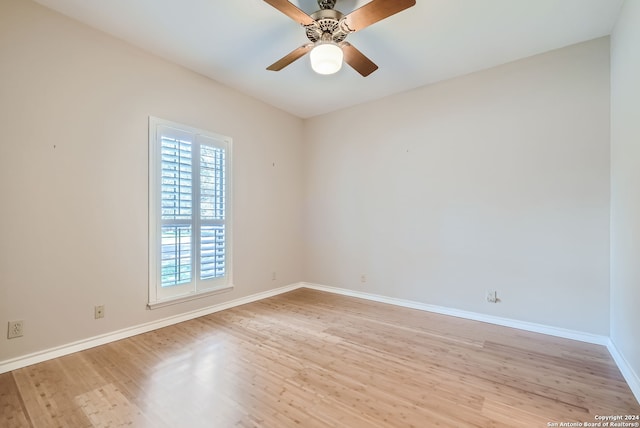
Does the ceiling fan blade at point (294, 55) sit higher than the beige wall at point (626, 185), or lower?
higher

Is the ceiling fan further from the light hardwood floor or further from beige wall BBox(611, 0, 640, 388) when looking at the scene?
the light hardwood floor

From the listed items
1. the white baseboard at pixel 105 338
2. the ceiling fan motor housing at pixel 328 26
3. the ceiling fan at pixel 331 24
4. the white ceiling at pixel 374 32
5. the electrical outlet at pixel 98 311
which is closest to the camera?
the ceiling fan at pixel 331 24

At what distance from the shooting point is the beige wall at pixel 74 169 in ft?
7.26

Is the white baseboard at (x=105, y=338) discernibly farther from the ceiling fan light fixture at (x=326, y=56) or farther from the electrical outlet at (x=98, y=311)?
the ceiling fan light fixture at (x=326, y=56)

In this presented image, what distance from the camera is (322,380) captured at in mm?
2070

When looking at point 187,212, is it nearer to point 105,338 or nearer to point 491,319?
point 105,338

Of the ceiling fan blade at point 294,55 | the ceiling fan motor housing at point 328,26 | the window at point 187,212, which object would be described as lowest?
the window at point 187,212

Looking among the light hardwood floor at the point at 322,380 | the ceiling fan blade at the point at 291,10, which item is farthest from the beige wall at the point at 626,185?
the ceiling fan blade at the point at 291,10

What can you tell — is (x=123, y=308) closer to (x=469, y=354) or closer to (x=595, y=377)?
(x=469, y=354)

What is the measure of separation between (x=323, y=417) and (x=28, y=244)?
2607 mm

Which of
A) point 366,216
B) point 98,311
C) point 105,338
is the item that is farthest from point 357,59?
point 105,338

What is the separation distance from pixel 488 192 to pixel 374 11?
2.33 m

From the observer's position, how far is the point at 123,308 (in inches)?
110

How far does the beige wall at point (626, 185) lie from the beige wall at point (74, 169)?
3.93m
